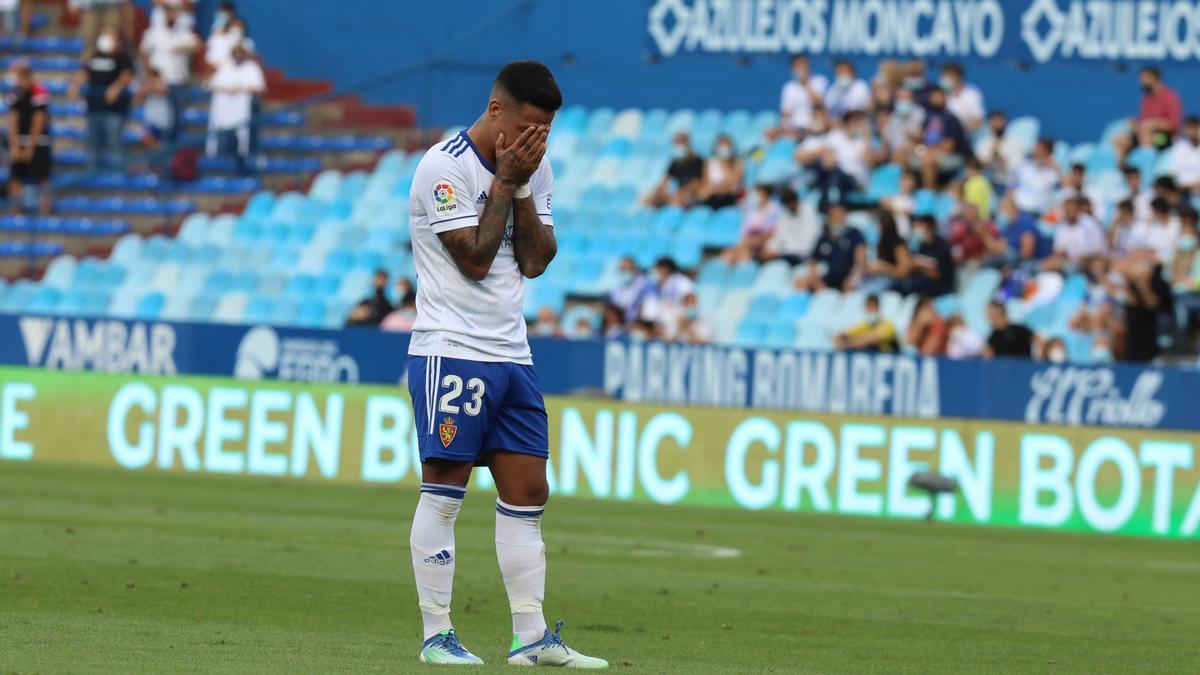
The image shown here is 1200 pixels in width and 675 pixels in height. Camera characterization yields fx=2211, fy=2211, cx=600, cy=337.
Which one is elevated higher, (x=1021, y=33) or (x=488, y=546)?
(x=1021, y=33)

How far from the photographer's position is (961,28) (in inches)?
1069

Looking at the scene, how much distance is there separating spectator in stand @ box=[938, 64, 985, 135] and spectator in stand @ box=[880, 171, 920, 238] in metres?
1.41

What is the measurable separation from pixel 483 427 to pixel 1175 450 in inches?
468

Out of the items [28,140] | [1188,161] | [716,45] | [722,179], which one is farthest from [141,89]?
[1188,161]

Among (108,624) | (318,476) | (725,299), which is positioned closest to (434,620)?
(108,624)

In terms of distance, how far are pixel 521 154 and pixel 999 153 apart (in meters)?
18.3

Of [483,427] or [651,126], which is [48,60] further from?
[483,427]

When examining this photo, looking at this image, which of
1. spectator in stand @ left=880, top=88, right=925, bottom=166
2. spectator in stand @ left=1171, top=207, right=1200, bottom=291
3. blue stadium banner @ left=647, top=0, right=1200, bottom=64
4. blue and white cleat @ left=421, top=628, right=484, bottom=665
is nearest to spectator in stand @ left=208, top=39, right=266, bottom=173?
blue stadium banner @ left=647, top=0, right=1200, bottom=64

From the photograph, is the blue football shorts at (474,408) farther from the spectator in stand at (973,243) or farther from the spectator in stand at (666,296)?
the spectator in stand at (973,243)

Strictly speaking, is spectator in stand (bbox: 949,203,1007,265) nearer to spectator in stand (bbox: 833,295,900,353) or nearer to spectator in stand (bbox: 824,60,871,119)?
spectator in stand (bbox: 833,295,900,353)

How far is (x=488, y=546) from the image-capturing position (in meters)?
13.8

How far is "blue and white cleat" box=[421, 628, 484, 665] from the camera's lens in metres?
7.39

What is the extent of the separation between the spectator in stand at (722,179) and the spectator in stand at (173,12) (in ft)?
28.0

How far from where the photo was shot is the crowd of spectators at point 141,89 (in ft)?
92.4
